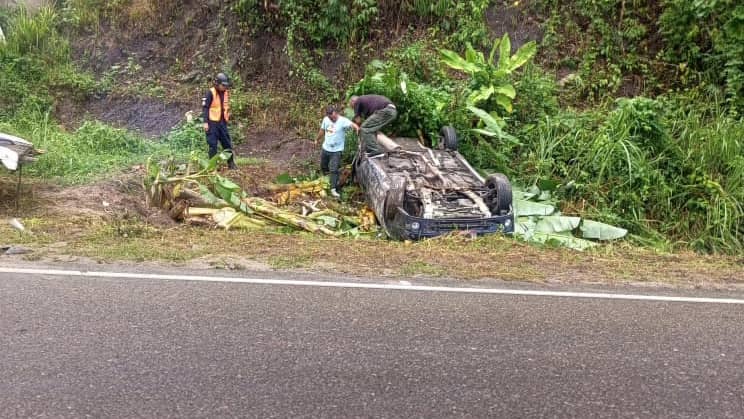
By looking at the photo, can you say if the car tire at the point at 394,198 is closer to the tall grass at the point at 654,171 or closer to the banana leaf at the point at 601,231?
the banana leaf at the point at 601,231

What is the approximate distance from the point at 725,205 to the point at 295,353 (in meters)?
8.05

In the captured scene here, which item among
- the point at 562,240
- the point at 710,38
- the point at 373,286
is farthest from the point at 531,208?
the point at 710,38

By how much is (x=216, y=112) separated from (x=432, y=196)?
5092 millimetres

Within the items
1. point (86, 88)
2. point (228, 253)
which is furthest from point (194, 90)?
point (228, 253)

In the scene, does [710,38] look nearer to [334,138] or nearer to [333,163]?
[334,138]

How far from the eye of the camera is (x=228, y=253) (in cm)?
684

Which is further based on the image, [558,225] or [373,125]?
[373,125]

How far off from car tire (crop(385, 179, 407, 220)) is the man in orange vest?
164 inches

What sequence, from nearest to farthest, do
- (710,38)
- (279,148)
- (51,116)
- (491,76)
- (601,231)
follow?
(601,231)
(491,76)
(710,38)
(279,148)
(51,116)

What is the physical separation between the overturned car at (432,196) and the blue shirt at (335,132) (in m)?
0.99

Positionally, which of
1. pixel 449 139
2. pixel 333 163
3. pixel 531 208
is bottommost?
pixel 531 208

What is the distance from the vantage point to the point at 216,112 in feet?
→ 38.0

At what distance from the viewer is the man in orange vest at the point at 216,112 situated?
1140 centimetres

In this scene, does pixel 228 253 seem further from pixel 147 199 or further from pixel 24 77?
pixel 24 77
